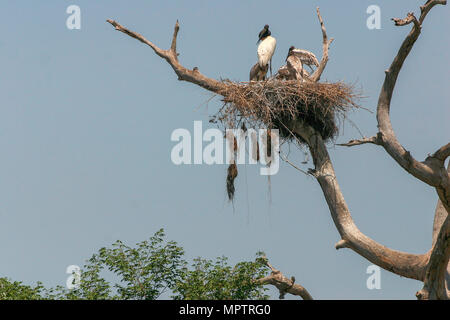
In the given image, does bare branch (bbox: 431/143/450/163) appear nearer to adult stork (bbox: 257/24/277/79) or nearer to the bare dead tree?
the bare dead tree

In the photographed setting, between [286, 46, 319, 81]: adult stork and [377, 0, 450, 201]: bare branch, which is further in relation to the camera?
[286, 46, 319, 81]: adult stork

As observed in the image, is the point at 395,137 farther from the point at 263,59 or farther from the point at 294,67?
the point at 263,59

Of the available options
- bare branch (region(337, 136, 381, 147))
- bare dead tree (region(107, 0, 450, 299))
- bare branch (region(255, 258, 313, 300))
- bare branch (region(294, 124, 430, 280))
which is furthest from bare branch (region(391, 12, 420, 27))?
bare branch (region(255, 258, 313, 300))

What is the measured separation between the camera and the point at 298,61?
18.3 m

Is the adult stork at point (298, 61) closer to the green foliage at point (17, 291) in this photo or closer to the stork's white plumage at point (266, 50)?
the stork's white plumage at point (266, 50)

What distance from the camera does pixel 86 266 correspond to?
58.9 feet

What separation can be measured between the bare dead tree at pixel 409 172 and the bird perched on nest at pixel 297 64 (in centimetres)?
132

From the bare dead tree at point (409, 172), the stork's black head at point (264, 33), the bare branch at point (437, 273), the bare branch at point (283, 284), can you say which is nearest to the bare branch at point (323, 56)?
the bare dead tree at point (409, 172)

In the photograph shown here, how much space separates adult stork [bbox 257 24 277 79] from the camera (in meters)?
19.0
